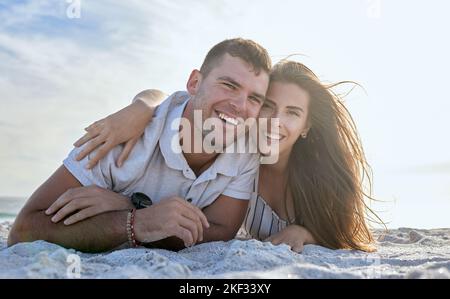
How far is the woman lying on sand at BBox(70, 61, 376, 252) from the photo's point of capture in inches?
162

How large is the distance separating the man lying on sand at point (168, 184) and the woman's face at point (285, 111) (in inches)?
7.2

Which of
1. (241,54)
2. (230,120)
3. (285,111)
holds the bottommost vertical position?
(230,120)

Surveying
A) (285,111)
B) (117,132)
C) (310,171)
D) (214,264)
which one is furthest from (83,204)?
(310,171)

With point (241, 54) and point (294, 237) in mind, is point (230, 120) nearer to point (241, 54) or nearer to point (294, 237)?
point (241, 54)

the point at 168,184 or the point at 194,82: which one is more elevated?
the point at 194,82

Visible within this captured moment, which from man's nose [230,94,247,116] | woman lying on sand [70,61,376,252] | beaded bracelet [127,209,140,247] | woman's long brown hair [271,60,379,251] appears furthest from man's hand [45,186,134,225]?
woman's long brown hair [271,60,379,251]

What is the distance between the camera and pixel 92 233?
10.9ft

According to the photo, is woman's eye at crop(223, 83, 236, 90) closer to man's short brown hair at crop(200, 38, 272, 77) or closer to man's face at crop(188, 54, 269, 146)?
man's face at crop(188, 54, 269, 146)

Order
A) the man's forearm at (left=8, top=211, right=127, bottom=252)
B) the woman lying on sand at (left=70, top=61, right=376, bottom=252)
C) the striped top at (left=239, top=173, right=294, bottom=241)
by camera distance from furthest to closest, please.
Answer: the striped top at (left=239, top=173, right=294, bottom=241) → the woman lying on sand at (left=70, top=61, right=376, bottom=252) → the man's forearm at (left=8, top=211, right=127, bottom=252)

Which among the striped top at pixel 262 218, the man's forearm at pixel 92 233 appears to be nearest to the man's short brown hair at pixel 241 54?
the striped top at pixel 262 218

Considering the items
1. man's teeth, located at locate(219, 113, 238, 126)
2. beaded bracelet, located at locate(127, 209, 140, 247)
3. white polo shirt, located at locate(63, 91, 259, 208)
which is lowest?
beaded bracelet, located at locate(127, 209, 140, 247)

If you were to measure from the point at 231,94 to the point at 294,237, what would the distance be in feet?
3.63

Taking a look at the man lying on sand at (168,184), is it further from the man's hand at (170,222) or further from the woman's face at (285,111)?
the woman's face at (285,111)
